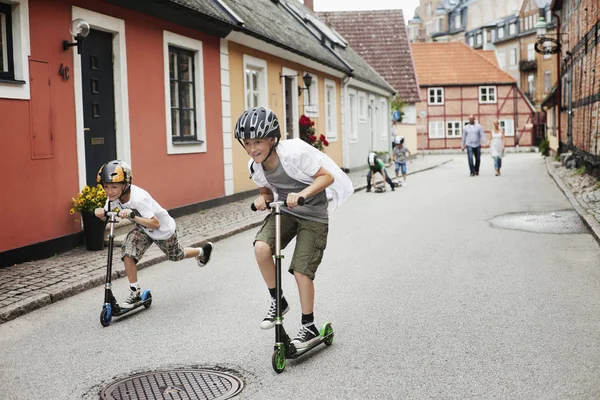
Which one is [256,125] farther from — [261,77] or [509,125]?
[509,125]

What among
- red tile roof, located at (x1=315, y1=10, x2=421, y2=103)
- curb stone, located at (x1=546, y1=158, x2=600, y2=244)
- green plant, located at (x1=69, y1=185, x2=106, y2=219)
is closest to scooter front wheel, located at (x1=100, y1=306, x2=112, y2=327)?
green plant, located at (x1=69, y1=185, x2=106, y2=219)

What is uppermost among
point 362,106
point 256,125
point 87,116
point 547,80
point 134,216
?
point 547,80

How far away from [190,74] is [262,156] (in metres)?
9.88

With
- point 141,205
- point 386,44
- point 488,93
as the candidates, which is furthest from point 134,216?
point 488,93

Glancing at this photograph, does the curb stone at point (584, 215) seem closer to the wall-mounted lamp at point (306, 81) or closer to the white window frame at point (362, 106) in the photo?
the wall-mounted lamp at point (306, 81)

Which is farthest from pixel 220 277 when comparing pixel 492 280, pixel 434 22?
pixel 434 22

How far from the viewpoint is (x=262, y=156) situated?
16.0ft

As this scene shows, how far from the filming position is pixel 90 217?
31.3 ft

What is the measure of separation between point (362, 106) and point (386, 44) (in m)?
13.4

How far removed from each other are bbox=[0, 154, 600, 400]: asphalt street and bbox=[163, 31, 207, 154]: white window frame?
4.01 m

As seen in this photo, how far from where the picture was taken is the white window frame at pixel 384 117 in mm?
36562

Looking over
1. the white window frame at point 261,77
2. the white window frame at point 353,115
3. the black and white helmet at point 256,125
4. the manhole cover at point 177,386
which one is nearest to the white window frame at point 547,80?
the white window frame at point 353,115

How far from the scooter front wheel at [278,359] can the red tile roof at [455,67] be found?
57.9 meters

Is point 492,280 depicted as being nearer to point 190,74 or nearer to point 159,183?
point 159,183
